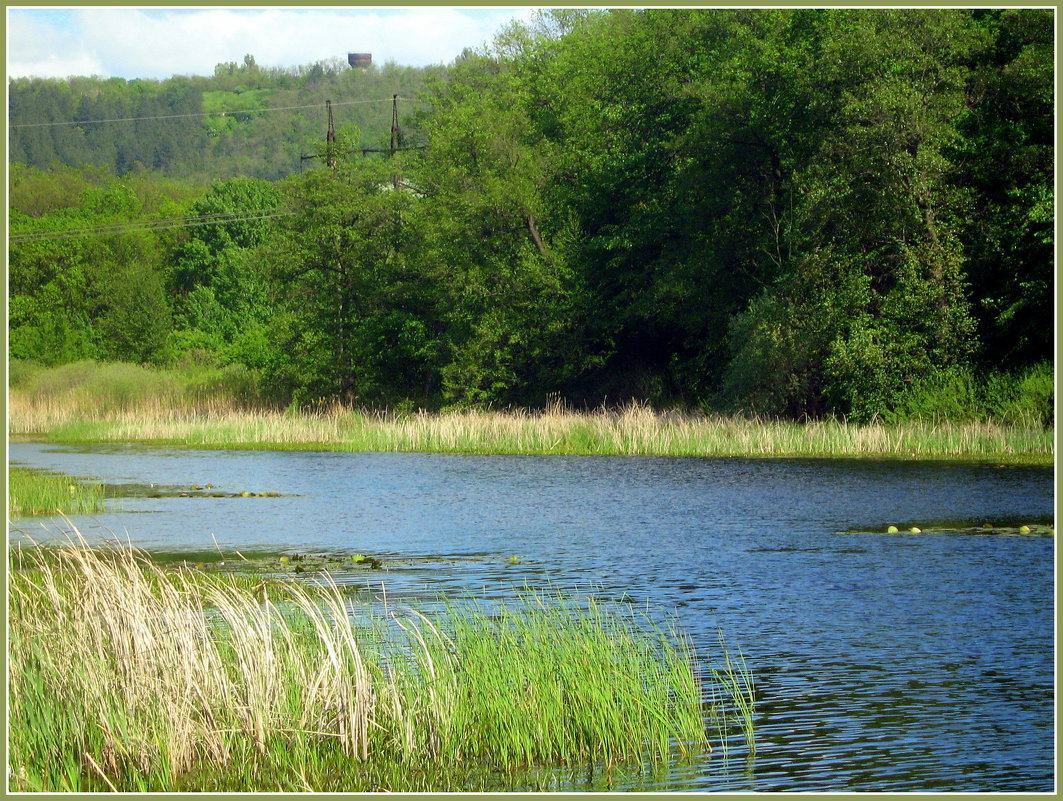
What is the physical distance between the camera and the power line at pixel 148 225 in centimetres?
7600

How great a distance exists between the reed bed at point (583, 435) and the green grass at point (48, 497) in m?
13.8

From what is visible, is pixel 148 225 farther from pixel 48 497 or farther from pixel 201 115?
pixel 48 497

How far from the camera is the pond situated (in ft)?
30.7

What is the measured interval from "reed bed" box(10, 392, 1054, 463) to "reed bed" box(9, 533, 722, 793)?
22.7 m

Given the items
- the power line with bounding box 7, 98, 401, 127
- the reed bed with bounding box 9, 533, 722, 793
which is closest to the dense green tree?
the reed bed with bounding box 9, 533, 722, 793

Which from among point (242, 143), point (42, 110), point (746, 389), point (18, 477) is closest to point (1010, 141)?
point (746, 389)

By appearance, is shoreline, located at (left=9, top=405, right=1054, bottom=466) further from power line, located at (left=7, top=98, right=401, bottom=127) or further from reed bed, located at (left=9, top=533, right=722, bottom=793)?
power line, located at (left=7, top=98, right=401, bottom=127)

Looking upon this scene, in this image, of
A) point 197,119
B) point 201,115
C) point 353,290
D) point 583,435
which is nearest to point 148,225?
point 353,290

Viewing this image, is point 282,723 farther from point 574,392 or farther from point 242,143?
point 242,143

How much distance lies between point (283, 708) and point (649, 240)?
41.1m

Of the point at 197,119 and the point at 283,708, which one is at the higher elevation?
the point at 197,119

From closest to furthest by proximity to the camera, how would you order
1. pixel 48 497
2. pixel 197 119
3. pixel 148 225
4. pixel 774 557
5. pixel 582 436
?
1. pixel 774 557
2. pixel 48 497
3. pixel 582 436
4. pixel 148 225
5. pixel 197 119

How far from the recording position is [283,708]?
844 cm

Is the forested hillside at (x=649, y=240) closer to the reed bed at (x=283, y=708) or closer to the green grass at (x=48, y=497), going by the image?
the green grass at (x=48, y=497)
